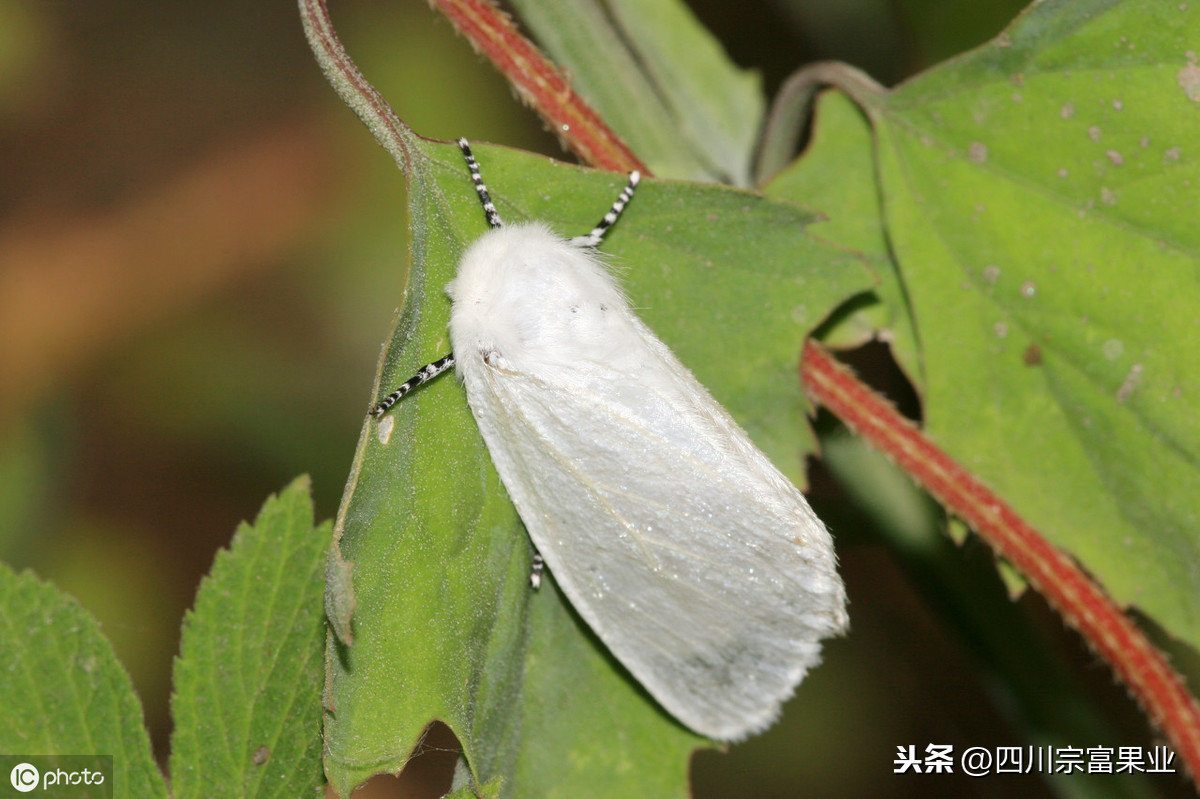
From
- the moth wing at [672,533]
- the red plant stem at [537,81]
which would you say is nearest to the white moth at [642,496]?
the moth wing at [672,533]

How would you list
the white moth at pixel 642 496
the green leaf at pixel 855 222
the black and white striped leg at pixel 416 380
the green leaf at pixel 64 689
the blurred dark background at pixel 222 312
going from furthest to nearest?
the blurred dark background at pixel 222 312 < the green leaf at pixel 855 222 < the white moth at pixel 642 496 < the green leaf at pixel 64 689 < the black and white striped leg at pixel 416 380

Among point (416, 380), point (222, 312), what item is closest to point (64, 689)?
point (416, 380)

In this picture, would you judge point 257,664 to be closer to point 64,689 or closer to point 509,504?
point 64,689

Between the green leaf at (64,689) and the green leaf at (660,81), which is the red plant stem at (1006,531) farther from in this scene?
the green leaf at (64,689)

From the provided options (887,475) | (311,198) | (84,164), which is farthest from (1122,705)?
(84,164)

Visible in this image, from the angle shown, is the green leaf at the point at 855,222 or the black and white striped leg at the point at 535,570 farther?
the green leaf at the point at 855,222

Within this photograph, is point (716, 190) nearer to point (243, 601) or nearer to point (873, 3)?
point (243, 601)
